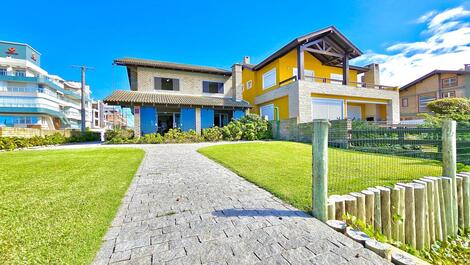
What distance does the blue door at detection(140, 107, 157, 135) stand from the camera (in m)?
17.5

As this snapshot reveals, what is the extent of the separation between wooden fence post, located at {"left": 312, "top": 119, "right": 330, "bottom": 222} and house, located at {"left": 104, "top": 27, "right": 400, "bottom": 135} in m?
13.9

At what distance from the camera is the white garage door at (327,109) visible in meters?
18.4

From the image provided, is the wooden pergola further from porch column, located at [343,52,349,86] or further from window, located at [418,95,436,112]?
window, located at [418,95,436,112]

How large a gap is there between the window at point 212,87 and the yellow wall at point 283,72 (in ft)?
11.6

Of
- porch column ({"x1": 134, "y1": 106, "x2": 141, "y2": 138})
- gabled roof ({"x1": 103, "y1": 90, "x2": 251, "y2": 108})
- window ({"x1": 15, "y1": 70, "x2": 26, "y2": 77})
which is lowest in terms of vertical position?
porch column ({"x1": 134, "y1": 106, "x2": 141, "y2": 138})

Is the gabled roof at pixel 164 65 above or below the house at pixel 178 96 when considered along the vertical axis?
above

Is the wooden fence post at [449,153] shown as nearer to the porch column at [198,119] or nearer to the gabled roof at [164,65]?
the porch column at [198,119]

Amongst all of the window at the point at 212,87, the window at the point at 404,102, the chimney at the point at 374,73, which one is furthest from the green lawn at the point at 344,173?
the window at the point at 404,102

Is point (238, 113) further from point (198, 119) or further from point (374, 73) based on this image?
point (374, 73)

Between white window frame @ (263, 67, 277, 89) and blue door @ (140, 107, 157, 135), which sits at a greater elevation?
white window frame @ (263, 67, 277, 89)

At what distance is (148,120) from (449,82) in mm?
35017

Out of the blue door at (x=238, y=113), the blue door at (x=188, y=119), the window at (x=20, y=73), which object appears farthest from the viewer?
the window at (x=20, y=73)

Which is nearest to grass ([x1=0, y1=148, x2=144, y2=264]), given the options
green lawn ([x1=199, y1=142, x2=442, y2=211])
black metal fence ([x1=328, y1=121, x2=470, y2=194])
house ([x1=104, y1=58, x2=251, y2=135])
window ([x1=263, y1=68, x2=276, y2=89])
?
green lawn ([x1=199, y1=142, x2=442, y2=211])

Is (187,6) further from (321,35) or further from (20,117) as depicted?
(20,117)
